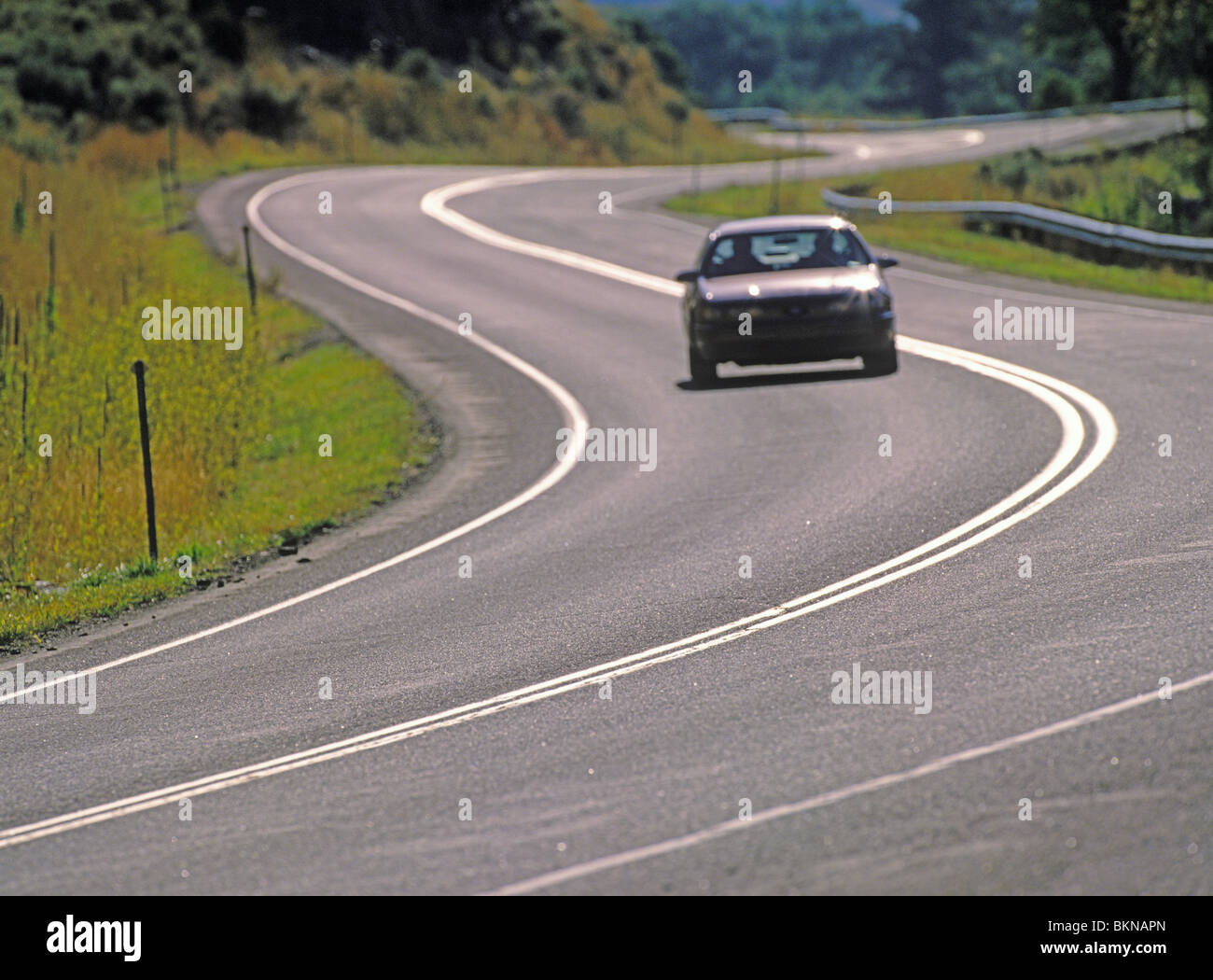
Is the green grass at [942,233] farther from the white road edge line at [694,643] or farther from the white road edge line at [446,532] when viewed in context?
the white road edge line at [694,643]

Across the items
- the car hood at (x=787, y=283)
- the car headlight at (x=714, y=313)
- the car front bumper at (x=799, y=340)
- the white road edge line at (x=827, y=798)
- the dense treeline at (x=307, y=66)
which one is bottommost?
the white road edge line at (x=827, y=798)

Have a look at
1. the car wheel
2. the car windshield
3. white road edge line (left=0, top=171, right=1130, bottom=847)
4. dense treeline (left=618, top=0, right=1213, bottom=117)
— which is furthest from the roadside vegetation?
dense treeline (left=618, top=0, right=1213, bottom=117)

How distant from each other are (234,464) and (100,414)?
1.53 m

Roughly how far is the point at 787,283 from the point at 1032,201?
24.4 m

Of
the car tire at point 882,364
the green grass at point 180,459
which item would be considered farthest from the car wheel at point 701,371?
the green grass at point 180,459

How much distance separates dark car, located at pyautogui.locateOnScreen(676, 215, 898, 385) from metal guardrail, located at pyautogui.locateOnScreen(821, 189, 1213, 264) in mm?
10235

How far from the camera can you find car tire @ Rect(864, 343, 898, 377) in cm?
1867

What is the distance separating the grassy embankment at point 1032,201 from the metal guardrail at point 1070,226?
0.32 m

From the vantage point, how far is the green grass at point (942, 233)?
88.0ft

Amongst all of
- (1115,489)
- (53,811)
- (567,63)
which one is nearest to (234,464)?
(1115,489)

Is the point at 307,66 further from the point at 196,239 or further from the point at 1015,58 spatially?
the point at 1015,58

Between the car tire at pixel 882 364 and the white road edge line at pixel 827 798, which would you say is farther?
the car tire at pixel 882 364
